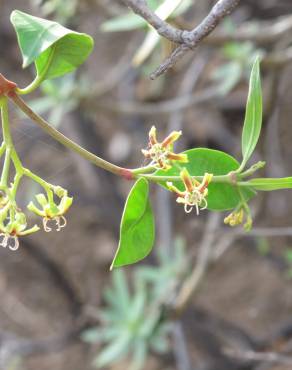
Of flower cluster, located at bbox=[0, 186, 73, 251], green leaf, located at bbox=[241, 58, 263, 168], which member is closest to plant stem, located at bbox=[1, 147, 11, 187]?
flower cluster, located at bbox=[0, 186, 73, 251]

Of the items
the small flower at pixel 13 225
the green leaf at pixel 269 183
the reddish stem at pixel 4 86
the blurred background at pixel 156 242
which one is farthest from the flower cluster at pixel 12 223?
the blurred background at pixel 156 242

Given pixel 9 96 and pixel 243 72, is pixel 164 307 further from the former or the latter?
pixel 9 96

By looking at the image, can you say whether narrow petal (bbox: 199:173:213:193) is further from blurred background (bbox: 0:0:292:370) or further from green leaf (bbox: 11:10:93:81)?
blurred background (bbox: 0:0:292:370)

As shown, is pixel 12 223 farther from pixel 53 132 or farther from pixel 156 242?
pixel 156 242

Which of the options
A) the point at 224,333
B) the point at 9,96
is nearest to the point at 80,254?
the point at 224,333

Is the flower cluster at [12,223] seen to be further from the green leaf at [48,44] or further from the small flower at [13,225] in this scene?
the green leaf at [48,44]

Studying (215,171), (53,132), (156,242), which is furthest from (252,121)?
(156,242)
